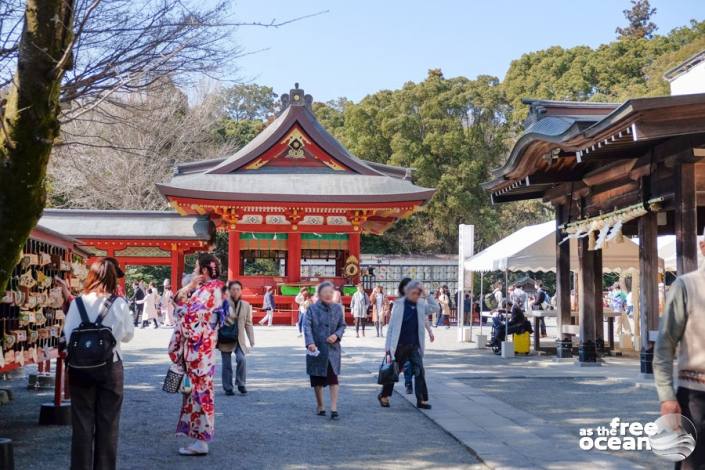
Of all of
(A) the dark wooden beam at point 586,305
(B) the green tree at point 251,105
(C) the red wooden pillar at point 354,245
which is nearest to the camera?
(A) the dark wooden beam at point 586,305

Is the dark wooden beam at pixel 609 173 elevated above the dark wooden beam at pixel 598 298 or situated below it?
above

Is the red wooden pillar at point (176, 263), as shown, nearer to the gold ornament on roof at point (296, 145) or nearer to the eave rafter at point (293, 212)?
the eave rafter at point (293, 212)

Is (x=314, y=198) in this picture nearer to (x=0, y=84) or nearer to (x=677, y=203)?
(x=677, y=203)

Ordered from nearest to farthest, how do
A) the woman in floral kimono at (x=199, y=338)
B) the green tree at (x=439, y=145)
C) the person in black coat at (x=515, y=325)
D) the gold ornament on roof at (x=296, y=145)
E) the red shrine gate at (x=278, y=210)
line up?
the woman in floral kimono at (x=199, y=338), the person in black coat at (x=515, y=325), the red shrine gate at (x=278, y=210), the gold ornament on roof at (x=296, y=145), the green tree at (x=439, y=145)

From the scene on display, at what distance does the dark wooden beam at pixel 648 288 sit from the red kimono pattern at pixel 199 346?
6.84m

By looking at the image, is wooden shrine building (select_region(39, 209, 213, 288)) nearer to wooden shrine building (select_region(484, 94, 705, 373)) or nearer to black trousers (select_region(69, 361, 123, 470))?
wooden shrine building (select_region(484, 94, 705, 373))

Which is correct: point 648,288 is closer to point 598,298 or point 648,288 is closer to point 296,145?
point 598,298

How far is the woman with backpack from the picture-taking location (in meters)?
5.07

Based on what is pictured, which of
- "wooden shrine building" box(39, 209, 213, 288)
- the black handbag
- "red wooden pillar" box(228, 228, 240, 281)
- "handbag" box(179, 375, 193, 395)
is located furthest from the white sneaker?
"wooden shrine building" box(39, 209, 213, 288)

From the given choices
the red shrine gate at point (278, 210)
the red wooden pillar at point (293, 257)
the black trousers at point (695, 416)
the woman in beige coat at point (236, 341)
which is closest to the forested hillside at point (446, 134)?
the red shrine gate at point (278, 210)

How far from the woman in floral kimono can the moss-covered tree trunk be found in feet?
5.94

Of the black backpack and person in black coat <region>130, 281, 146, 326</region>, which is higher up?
person in black coat <region>130, 281, 146, 326</region>

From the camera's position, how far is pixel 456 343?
19.7 m

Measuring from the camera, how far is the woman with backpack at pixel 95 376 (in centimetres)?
507
